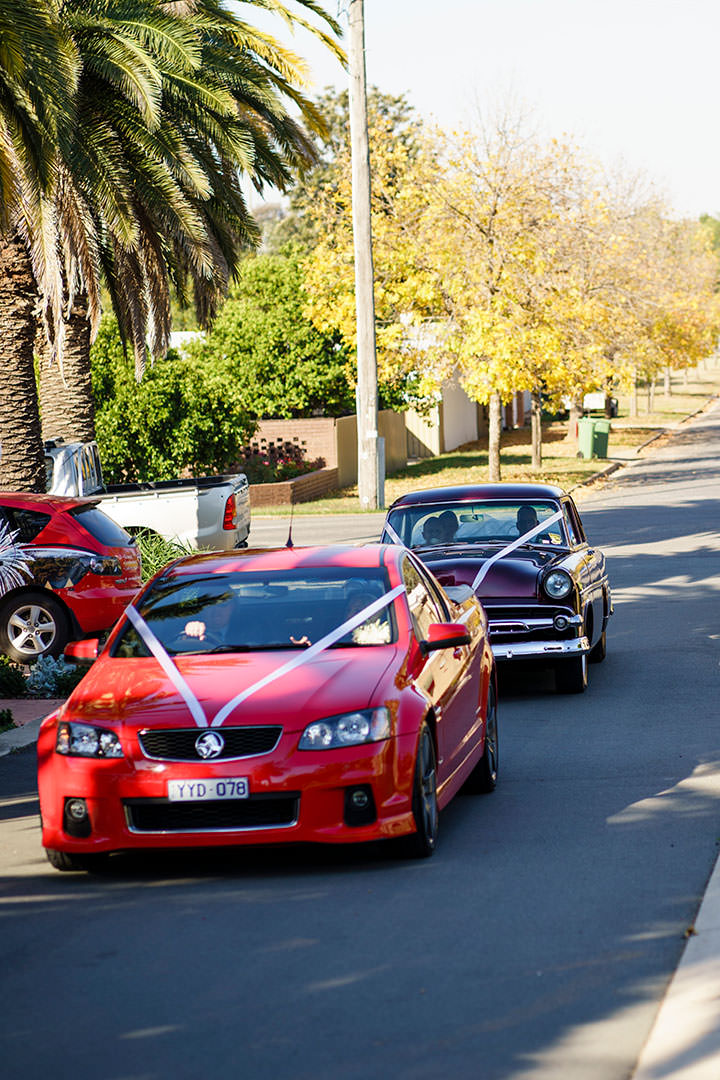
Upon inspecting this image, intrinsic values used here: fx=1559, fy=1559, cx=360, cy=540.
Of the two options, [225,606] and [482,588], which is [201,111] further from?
[225,606]

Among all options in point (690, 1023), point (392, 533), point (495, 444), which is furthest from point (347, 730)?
point (495, 444)

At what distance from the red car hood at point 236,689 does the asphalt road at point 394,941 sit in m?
0.75

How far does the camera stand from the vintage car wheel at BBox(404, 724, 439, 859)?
700 cm

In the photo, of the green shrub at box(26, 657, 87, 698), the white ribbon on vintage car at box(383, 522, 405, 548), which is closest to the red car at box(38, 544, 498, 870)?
the white ribbon on vintage car at box(383, 522, 405, 548)

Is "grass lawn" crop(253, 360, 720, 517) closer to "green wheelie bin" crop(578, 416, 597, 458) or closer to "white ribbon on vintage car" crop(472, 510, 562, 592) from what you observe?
"green wheelie bin" crop(578, 416, 597, 458)

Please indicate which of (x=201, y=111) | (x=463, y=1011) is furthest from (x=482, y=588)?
(x=201, y=111)

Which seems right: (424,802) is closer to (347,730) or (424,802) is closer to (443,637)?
(347,730)

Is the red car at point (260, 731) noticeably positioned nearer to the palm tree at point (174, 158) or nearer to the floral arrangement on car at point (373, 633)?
the floral arrangement on car at point (373, 633)

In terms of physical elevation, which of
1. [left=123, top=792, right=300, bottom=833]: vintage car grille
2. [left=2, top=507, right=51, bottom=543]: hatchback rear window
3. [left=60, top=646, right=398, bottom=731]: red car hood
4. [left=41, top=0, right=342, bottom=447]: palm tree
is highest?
[left=41, top=0, right=342, bottom=447]: palm tree

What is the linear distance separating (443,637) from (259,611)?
0.98 metres

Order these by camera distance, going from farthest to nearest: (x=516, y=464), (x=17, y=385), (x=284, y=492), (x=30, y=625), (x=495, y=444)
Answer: (x=516, y=464) → (x=495, y=444) → (x=284, y=492) → (x=17, y=385) → (x=30, y=625)

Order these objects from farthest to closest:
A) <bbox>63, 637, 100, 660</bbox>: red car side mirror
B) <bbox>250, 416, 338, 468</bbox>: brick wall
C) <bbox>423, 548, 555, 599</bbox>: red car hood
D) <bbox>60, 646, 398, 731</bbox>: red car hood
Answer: <bbox>250, 416, 338, 468</bbox>: brick wall < <bbox>423, 548, 555, 599</bbox>: red car hood < <bbox>63, 637, 100, 660</bbox>: red car side mirror < <bbox>60, 646, 398, 731</bbox>: red car hood

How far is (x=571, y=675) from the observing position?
1192cm

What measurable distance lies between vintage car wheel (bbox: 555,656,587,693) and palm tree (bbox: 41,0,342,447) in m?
8.58
